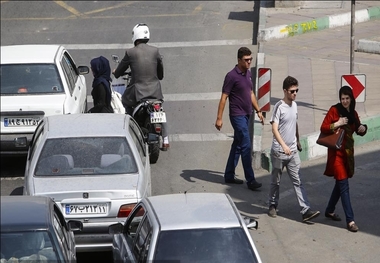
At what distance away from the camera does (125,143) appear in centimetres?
980

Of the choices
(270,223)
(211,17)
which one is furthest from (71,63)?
(211,17)

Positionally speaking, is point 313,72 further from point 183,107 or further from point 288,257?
point 288,257

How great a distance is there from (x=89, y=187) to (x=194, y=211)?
230 cm

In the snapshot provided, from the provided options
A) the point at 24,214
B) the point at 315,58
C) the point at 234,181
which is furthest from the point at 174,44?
the point at 24,214

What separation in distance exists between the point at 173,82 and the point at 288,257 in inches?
347

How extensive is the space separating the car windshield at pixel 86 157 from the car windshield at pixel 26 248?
2784mm

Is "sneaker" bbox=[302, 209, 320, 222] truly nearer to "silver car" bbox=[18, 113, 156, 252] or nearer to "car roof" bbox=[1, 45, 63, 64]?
"silver car" bbox=[18, 113, 156, 252]

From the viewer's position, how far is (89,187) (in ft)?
29.8

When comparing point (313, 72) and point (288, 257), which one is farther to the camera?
point (313, 72)

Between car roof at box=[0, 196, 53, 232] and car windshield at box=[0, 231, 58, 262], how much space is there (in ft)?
0.19

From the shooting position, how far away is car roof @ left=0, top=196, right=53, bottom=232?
6598 mm

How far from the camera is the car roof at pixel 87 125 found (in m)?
9.88

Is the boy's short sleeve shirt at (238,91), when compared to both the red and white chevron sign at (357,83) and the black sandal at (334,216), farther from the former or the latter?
the red and white chevron sign at (357,83)

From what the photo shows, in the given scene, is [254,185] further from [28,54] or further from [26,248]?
[26,248]
